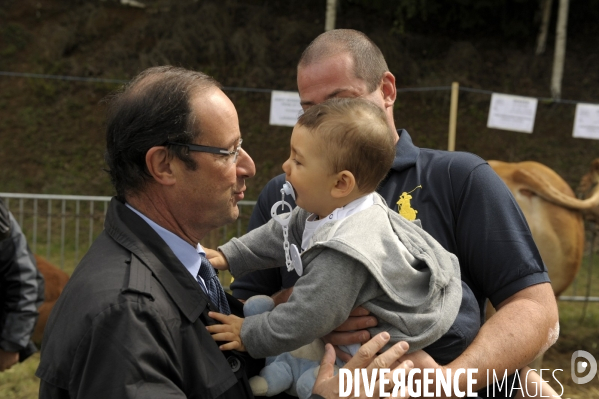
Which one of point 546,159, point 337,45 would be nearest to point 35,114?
point 546,159

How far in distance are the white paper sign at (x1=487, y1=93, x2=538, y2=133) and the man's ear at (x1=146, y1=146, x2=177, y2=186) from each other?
720 cm

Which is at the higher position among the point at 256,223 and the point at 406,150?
the point at 406,150

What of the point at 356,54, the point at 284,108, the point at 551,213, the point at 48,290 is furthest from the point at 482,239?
the point at 284,108

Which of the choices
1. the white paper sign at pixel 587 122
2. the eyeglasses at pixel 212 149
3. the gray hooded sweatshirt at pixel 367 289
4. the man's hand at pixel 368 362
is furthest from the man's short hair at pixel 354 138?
the white paper sign at pixel 587 122

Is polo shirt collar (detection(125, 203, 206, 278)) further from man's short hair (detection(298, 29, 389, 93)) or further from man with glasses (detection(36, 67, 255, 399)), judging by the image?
man's short hair (detection(298, 29, 389, 93))

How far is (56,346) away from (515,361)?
147 cm

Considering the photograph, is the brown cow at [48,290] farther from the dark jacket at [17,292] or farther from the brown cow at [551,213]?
the brown cow at [551,213]

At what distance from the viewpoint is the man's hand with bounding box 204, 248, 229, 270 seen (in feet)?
8.23

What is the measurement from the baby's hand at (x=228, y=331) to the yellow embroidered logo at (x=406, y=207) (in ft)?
2.53

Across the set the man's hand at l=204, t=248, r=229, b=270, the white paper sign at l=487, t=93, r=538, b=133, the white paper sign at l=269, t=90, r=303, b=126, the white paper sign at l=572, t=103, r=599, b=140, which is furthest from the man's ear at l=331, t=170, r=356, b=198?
the white paper sign at l=572, t=103, r=599, b=140

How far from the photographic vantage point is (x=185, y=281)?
6.59 ft

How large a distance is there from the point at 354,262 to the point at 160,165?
0.64 m

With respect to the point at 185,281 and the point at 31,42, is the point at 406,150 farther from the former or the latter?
the point at 31,42

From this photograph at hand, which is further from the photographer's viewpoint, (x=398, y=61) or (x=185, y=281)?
(x=398, y=61)
